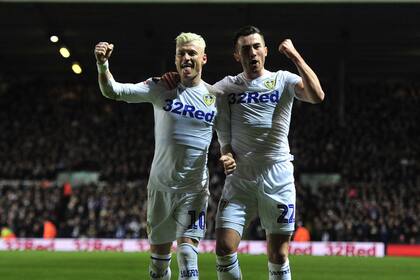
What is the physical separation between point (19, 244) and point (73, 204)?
121 inches

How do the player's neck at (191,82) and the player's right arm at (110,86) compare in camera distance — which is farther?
the player's neck at (191,82)

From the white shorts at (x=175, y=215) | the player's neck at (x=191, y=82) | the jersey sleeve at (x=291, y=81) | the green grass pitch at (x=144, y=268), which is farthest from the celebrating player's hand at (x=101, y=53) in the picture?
the green grass pitch at (x=144, y=268)

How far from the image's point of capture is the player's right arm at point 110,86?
20.0ft

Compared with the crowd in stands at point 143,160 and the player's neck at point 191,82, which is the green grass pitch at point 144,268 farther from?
the crowd in stands at point 143,160

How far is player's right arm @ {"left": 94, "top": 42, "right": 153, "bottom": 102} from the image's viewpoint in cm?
610

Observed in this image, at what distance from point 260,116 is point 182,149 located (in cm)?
71

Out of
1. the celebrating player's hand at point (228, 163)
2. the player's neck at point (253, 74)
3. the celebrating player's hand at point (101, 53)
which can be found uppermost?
the celebrating player's hand at point (101, 53)

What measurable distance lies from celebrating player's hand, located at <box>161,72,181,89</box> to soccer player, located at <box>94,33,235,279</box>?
1.6 inches

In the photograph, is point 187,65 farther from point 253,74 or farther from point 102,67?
point 102,67

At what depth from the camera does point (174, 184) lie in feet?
21.0

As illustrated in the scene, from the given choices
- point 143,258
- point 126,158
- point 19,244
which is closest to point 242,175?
point 143,258

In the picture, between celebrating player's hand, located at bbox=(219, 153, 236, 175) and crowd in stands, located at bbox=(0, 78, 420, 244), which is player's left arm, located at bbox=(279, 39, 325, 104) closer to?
celebrating player's hand, located at bbox=(219, 153, 236, 175)

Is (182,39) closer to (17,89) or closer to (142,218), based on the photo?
(142,218)

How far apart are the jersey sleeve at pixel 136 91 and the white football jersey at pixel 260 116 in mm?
614
